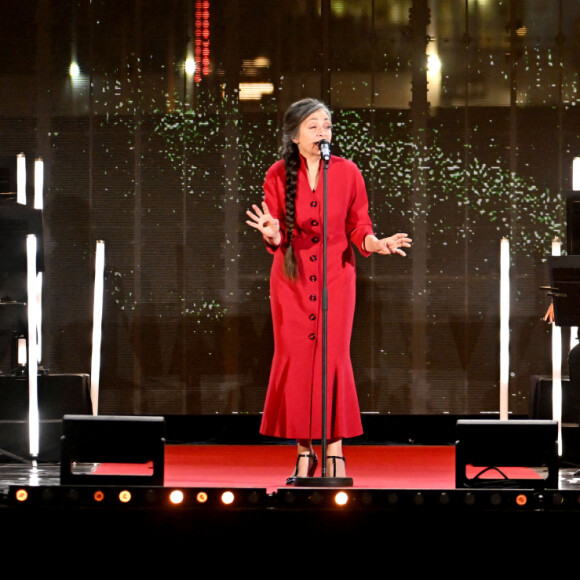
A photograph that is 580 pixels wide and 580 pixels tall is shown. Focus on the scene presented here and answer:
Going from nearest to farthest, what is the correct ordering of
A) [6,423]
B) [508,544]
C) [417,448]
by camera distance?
1. [508,544]
2. [6,423]
3. [417,448]

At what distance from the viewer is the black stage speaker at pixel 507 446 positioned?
11.5ft

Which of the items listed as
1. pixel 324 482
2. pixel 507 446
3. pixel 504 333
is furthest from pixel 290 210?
pixel 504 333

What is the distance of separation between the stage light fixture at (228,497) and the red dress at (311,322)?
102 cm

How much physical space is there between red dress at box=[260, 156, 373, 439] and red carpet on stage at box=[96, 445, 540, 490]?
304 millimetres

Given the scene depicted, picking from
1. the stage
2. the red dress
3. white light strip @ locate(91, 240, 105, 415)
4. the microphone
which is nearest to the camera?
the stage

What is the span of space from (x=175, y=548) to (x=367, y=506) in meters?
0.64

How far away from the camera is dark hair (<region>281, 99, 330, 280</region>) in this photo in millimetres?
4043

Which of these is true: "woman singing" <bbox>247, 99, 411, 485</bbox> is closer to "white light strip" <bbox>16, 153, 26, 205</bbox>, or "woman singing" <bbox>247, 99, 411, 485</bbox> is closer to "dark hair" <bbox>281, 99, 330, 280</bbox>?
"dark hair" <bbox>281, 99, 330, 280</bbox>

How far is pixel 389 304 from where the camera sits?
19.7ft

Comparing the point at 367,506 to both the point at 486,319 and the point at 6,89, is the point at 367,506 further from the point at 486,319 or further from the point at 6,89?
the point at 6,89

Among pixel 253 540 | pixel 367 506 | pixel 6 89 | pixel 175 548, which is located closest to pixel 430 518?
pixel 367 506

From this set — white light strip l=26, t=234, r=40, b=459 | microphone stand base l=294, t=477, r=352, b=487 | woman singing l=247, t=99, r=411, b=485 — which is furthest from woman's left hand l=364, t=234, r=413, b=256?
white light strip l=26, t=234, r=40, b=459

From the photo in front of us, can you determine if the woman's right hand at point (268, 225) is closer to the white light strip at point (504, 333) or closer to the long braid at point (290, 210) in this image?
the long braid at point (290, 210)

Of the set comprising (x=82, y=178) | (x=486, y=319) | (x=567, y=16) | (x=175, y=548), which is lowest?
(x=175, y=548)
